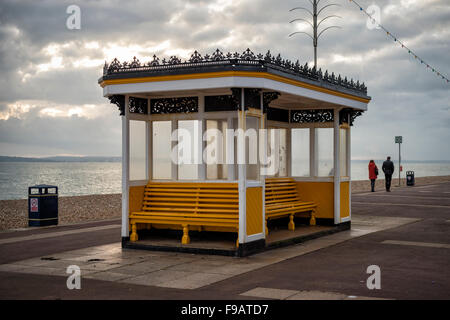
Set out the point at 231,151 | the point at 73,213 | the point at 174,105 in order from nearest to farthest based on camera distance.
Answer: the point at 231,151 < the point at 174,105 < the point at 73,213

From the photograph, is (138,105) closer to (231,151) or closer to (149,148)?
(149,148)

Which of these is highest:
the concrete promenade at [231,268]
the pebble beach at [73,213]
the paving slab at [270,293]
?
the pebble beach at [73,213]

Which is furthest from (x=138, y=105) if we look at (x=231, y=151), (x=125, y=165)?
(x=231, y=151)

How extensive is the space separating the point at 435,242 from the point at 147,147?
6.72 metres

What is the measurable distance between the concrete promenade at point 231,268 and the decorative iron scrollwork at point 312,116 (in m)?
3.07

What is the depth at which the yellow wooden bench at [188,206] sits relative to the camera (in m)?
10.8

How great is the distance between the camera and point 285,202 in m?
13.7

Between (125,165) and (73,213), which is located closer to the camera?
(125,165)

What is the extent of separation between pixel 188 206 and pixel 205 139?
4.87ft

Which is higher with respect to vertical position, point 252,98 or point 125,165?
point 252,98

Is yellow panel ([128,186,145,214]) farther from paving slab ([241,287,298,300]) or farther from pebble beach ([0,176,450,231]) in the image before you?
pebble beach ([0,176,450,231])

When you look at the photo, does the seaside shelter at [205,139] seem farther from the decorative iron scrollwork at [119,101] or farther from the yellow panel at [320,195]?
the yellow panel at [320,195]

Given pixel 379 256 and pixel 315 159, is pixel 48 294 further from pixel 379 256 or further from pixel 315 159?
pixel 315 159

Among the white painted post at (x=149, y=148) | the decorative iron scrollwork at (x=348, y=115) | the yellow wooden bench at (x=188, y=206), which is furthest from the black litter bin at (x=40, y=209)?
the decorative iron scrollwork at (x=348, y=115)
